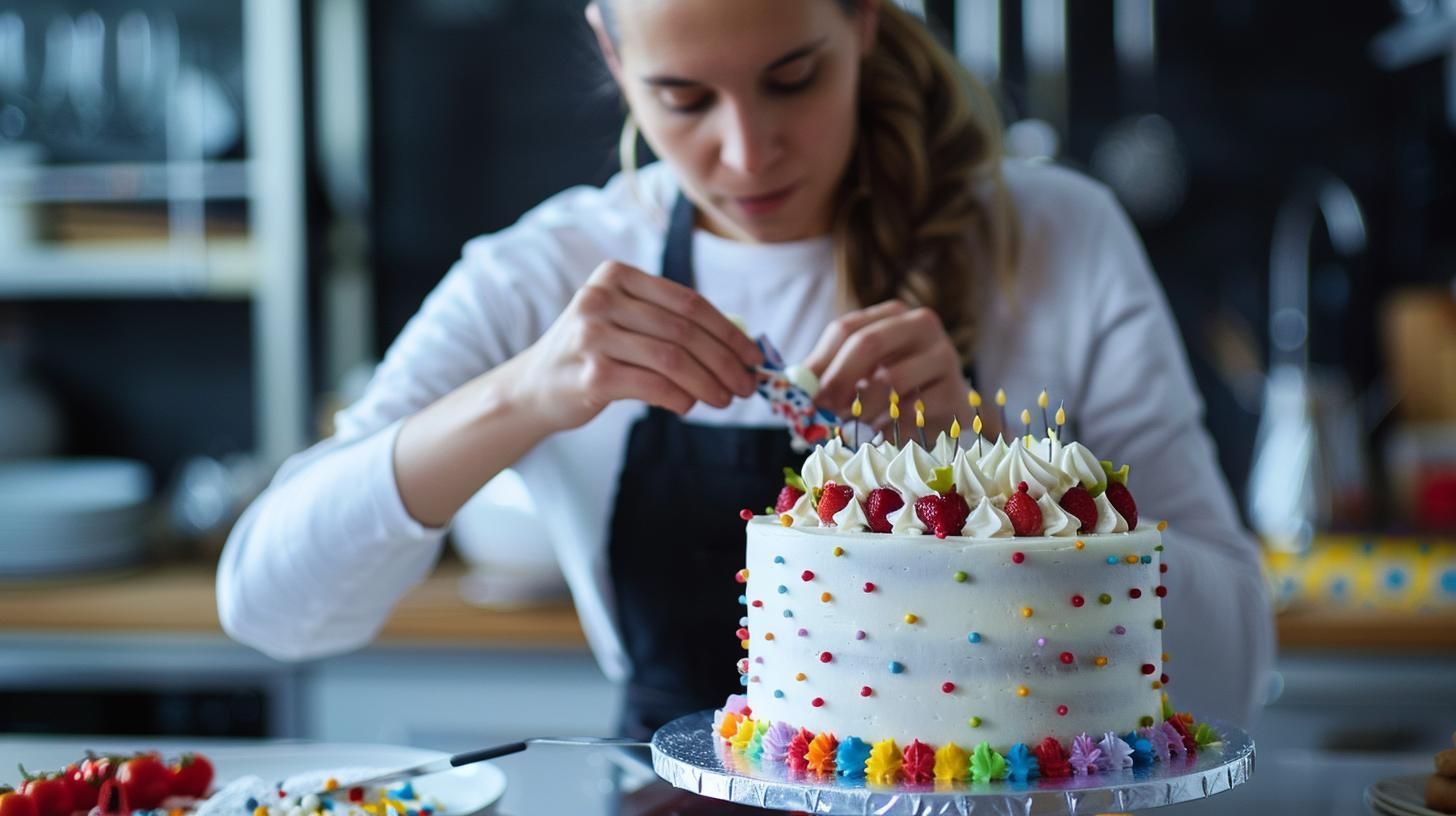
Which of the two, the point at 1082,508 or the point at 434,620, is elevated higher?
the point at 1082,508

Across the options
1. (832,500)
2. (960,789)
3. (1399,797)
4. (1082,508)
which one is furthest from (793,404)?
(1399,797)

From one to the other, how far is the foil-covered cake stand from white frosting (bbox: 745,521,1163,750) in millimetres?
63

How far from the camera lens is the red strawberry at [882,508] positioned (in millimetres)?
1127

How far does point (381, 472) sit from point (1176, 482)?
79 cm

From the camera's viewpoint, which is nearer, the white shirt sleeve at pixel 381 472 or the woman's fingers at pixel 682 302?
the woman's fingers at pixel 682 302

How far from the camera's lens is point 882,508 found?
1127 millimetres

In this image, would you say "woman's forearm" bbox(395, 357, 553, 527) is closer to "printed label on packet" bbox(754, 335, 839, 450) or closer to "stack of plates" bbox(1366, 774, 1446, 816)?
"printed label on packet" bbox(754, 335, 839, 450)

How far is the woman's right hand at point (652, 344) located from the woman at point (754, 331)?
7 centimetres

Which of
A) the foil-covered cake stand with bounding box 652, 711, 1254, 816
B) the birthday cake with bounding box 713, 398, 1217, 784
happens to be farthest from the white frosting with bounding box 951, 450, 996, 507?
the foil-covered cake stand with bounding box 652, 711, 1254, 816

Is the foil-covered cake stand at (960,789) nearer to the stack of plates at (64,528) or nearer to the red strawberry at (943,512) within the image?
the red strawberry at (943,512)

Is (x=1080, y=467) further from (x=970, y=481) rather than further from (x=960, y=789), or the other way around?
(x=960, y=789)

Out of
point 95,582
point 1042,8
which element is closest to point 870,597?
point 95,582

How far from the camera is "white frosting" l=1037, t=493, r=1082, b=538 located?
1112 millimetres

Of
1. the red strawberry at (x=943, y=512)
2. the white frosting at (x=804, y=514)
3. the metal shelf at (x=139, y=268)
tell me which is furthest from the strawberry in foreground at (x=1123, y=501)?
the metal shelf at (x=139, y=268)
